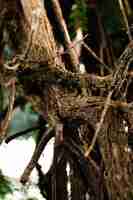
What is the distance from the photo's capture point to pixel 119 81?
1.15m

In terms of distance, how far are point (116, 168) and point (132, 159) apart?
0.05m

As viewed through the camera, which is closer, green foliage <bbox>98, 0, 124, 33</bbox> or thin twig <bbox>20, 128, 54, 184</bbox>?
thin twig <bbox>20, 128, 54, 184</bbox>

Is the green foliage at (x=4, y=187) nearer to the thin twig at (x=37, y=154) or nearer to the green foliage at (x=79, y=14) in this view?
the thin twig at (x=37, y=154)

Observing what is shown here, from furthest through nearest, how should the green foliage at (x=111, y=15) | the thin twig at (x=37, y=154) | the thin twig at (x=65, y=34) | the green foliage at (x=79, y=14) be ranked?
1. the green foliage at (x=111, y=15)
2. the green foliage at (x=79, y=14)
3. the thin twig at (x=65, y=34)
4. the thin twig at (x=37, y=154)

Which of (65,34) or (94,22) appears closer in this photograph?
(65,34)

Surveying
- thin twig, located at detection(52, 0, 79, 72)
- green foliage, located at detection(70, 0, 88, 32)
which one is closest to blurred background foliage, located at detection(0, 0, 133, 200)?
green foliage, located at detection(70, 0, 88, 32)

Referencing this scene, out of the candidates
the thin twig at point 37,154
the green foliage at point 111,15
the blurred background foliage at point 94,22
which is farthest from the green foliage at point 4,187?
the green foliage at point 111,15

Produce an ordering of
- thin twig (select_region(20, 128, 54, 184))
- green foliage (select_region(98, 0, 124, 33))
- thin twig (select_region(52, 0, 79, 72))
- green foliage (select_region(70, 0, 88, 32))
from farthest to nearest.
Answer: green foliage (select_region(98, 0, 124, 33)), green foliage (select_region(70, 0, 88, 32)), thin twig (select_region(52, 0, 79, 72)), thin twig (select_region(20, 128, 54, 184))

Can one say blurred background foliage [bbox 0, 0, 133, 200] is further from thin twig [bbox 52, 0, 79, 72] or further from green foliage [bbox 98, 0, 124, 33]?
thin twig [bbox 52, 0, 79, 72]

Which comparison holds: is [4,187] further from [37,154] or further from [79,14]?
[79,14]

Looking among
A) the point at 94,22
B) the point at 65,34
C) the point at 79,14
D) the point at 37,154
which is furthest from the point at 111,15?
the point at 37,154

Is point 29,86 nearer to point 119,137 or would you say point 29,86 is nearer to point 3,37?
point 119,137

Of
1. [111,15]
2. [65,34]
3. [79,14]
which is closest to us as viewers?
[65,34]

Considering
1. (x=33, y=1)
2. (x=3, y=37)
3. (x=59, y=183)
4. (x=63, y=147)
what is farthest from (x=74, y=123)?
(x=3, y=37)
